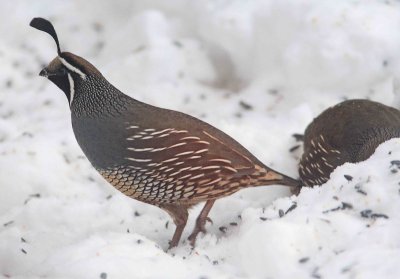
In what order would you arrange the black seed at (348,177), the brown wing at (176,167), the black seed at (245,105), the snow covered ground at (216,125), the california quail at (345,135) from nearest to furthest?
the snow covered ground at (216,125) → the black seed at (348,177) → the brown wing at (176,167) → the california quail at (345,135) → the black seed at (245,105)

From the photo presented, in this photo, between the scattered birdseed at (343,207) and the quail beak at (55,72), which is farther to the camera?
the quail beak at (55,72)

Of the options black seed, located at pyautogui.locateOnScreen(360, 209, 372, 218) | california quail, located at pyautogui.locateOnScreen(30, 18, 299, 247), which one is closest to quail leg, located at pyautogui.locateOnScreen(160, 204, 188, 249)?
california quail, located at pyautogui.locateOnScreen(30, 18, 299, 247)

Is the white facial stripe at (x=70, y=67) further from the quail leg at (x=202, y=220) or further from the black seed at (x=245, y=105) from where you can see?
the black seed at (x=245, y=105)

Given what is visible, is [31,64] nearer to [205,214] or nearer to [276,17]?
[276,17]

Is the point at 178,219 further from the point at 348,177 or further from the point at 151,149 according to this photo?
the point at 348,177

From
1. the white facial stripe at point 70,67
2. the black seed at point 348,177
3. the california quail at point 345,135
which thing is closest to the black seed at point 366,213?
the black seed at point 348,177

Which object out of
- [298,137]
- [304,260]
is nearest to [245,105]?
[298,137]

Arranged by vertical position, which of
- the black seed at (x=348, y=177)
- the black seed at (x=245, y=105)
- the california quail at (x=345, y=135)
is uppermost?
the black seed at (x=245, y=105)
